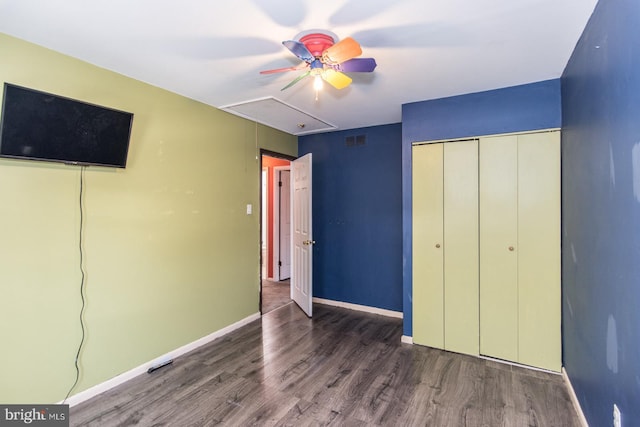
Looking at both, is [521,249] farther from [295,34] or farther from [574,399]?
[295,34]

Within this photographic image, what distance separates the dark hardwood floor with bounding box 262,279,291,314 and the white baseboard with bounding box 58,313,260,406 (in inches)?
26.8

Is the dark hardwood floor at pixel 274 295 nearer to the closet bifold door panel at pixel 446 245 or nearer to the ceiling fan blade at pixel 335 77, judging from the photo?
the closet bifold door panel at pixel 446 245

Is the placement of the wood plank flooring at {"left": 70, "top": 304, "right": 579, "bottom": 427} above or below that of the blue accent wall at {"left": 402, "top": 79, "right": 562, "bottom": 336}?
below

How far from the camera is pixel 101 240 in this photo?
2385mm

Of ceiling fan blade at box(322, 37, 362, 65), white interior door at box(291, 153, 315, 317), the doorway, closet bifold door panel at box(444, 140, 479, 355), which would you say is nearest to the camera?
ceiling fan blade at box(322, 37, 362, 65)

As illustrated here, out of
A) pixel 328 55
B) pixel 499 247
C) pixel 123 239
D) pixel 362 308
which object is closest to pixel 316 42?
pixel 328 55

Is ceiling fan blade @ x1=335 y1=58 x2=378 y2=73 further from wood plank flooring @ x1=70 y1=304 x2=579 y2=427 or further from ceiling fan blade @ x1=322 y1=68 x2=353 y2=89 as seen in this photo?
wood plank flooring @ x1=70 y1=304 x2=579 y2=427

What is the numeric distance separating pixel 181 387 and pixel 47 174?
183cm

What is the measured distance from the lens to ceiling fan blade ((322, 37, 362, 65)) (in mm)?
1639

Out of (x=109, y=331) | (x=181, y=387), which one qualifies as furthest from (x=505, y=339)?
(x=109, y=331)

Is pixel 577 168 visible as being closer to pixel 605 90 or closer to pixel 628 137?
pixel 605 90

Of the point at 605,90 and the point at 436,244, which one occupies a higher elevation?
the point at 605,90

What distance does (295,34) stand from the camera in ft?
6.30

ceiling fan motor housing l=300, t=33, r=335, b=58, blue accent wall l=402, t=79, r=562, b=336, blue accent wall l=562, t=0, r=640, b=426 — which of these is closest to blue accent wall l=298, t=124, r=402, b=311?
blue accent wall l=402, t=79, r=562, b=336
